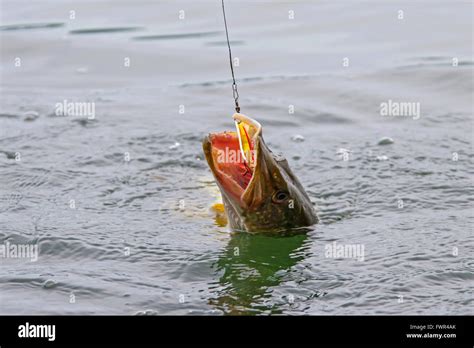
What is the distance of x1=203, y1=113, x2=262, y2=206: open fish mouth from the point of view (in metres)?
7.50

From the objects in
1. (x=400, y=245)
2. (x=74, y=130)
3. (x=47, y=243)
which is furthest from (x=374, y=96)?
(x=47, y=243)

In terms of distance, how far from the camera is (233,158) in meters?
7.65

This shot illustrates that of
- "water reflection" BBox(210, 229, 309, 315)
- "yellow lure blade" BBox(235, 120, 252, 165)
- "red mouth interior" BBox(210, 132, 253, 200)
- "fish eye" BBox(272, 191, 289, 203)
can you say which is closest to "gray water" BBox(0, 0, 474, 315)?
"water reflection" BBox(210, 229, 309, 315)

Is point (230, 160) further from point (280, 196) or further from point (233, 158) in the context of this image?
point (280, 196)

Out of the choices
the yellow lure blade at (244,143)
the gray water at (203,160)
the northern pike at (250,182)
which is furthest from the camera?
the yellow lure blade at (244,143)

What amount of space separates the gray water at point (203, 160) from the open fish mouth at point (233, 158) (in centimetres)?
52

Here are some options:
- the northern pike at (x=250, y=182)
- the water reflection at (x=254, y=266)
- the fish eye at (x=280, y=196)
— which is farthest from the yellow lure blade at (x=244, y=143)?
the water reflection at (x=254, y=266)

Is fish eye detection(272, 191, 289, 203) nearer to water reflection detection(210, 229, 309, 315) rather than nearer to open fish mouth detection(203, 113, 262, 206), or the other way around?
open fish mouth detection(203, 113, 262, 206)

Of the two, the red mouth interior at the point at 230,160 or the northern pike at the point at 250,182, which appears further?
the red mouth interior at the point at 230,160

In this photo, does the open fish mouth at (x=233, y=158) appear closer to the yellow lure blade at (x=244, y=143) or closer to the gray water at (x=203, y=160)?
the yellow lure blade at (x=244, y=143)

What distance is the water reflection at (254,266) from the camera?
6996 millimetres

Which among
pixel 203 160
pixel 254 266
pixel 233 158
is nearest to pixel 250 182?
pixel 233 158

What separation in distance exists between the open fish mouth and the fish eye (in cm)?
22

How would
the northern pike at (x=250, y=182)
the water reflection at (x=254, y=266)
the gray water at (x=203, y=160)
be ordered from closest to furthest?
the water reflection at (x=254, y=266) → the gray water at (x=203, y=160) → the northern pike at (x=250, y=182)
